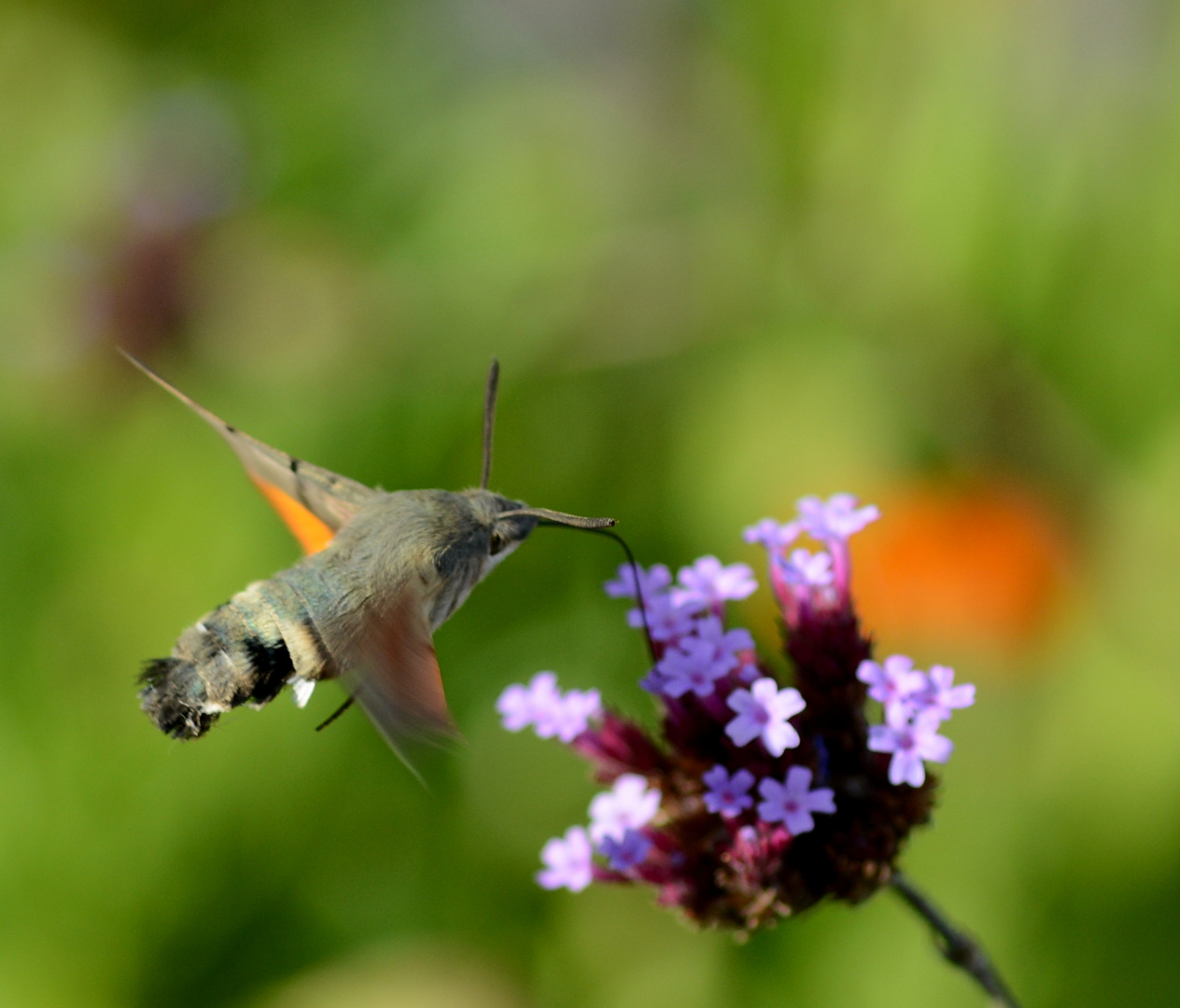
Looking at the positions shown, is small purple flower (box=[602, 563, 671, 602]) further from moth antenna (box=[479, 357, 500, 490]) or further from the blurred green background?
the blurred green background

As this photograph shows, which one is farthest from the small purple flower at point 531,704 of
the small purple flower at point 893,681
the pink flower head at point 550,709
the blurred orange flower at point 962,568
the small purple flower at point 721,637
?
the blurred orange flower at point 962,568

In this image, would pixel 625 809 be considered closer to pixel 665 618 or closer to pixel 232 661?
pixel 665 618

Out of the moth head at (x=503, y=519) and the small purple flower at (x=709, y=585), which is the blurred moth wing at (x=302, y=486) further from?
the small purple flower at (x=709, y=585)

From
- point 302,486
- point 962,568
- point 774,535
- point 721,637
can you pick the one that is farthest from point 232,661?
point 962,568

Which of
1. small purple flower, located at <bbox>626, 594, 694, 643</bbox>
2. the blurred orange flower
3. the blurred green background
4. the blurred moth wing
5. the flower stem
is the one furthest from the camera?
the blurred orange flower

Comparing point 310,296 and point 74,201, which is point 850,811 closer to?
point 310,296

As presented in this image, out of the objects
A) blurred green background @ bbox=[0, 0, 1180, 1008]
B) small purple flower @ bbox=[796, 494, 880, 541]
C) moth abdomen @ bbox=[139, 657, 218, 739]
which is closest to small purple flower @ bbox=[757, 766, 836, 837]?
small purple flower @ bbox=[796, 494, 880, 541]
